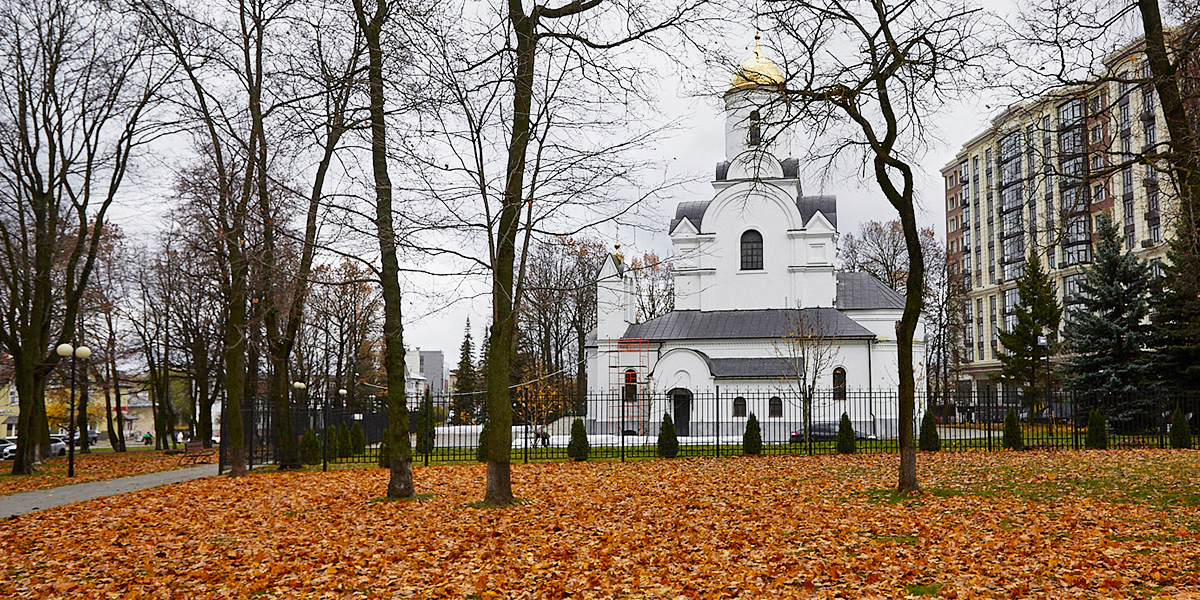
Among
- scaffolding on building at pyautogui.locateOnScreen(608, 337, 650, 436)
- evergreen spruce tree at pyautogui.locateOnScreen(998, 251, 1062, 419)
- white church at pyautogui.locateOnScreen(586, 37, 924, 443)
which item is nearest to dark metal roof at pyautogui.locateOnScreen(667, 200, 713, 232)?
white church at pyautogui.locateOnScreen(586, 37, 924, 443)

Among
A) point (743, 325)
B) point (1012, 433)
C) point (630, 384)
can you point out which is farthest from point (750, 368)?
point (1012, 433)

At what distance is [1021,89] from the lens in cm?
1132

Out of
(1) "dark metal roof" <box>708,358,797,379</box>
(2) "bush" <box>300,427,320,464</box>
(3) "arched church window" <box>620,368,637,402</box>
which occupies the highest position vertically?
(1) "dark metal roof" <box>708,358,797,379</box>

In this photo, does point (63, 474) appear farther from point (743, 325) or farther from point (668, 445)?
point (743, 325)

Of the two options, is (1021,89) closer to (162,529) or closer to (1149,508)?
(1149,508)

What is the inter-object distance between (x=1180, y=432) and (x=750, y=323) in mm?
20445

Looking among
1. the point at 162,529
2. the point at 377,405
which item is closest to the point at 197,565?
the point at 162,529

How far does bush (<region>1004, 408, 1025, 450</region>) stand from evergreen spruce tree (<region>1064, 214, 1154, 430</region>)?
8390mm

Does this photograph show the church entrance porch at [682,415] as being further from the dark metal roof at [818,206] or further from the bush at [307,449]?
the bush at [307,449]

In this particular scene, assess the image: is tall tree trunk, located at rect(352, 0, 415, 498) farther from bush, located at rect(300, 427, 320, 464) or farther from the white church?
the white church

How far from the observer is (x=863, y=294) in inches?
1665

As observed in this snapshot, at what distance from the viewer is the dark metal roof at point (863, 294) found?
41.7m

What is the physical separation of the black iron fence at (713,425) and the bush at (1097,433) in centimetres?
43

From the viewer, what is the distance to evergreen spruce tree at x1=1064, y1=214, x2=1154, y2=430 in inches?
1197
